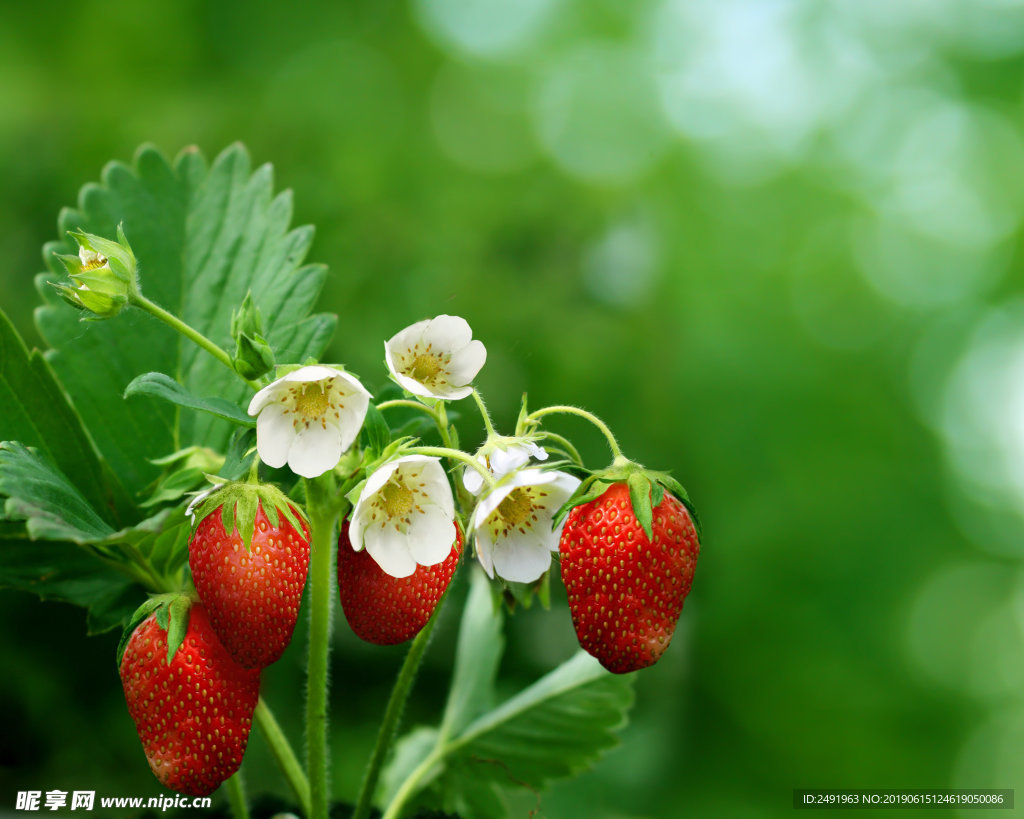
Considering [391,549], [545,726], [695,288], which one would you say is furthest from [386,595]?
[695,288]

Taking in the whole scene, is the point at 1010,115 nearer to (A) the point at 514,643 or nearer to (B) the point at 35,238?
(A) the point at 514,643

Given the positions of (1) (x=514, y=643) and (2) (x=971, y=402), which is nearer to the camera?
(1) (x=514, y=643)

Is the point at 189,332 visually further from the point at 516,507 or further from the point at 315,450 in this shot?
the point at 516,507

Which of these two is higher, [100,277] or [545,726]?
[100,277]

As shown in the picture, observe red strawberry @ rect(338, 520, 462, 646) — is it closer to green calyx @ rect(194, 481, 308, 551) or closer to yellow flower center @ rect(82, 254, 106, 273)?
green calyx @ rect(194, 481, 308, 551)

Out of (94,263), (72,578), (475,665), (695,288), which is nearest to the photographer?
(94,263)

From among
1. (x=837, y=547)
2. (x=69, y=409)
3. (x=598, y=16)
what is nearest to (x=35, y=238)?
(x=69, y=409)
